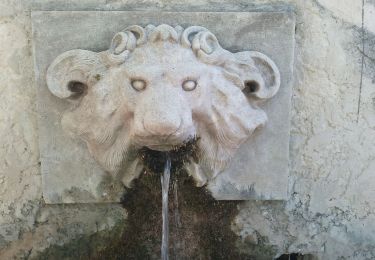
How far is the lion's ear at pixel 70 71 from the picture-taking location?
1554 mm

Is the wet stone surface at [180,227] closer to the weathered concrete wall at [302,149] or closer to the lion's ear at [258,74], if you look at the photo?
the weathered concrete wall at [302,149]

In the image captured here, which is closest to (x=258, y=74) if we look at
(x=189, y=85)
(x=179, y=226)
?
(x=189, y=85)

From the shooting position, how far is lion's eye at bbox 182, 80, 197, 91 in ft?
4.86

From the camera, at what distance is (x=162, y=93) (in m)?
1.44

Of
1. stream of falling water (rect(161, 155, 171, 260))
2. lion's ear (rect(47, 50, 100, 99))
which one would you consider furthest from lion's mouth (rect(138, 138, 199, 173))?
lion's ear (rect(47, 50, 100, 99))

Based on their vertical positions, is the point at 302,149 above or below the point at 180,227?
above

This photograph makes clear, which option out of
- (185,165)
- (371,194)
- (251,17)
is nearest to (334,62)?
(251,17)

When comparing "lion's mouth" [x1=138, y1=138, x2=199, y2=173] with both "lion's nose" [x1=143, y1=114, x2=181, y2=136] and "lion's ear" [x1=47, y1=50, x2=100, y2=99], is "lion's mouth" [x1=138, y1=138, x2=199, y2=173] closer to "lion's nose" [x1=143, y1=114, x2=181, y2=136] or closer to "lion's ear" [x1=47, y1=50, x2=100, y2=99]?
"lion's nose" [x1=143, y1=114, x2=181, y2=136]

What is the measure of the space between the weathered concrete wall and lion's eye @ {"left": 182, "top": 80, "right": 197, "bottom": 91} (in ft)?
0.82

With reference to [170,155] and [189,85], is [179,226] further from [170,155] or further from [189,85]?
[189,85]

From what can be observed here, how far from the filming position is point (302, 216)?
69.0 inches

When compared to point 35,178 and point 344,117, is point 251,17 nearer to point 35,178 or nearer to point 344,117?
point 344,117

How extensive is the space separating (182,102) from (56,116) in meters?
0.43

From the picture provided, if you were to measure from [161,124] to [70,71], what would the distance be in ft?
1.15
